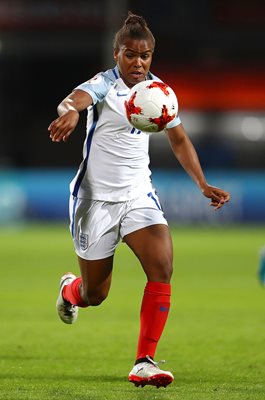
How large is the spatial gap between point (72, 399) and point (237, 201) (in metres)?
17.7

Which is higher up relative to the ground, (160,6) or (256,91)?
(160,6)

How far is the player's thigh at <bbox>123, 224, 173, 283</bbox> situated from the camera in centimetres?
635

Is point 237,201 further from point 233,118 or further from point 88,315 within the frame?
point 88,315

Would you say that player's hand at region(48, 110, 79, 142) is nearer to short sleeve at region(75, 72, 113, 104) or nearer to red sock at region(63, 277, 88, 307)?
short sleeve at region(75, 72, 113, 104)

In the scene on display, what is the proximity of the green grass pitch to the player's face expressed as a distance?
A: 191 centimetres

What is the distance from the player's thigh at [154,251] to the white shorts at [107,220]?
0.06 meters

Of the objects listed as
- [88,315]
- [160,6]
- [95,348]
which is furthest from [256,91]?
[95,348]

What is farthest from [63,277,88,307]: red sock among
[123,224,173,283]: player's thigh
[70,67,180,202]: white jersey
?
[123,224,173,283]: player's thigh

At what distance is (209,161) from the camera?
1099 inches

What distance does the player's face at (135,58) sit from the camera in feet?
21.2

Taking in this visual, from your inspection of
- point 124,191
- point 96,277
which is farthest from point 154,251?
point 96,277

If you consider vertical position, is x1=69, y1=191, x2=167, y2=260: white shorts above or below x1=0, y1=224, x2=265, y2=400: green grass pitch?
above

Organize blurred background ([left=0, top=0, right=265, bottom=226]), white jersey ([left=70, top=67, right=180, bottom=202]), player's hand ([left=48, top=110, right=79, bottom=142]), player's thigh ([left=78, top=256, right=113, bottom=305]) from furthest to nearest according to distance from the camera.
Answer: blurred background ([left=0, top=0, right=265, bottom=226]) < player's thigh ([left=78, top=256, right=113, bottom=305]) < white jersey ([left=70, top=67, right=180, bottom=202]) < player's hand ([left=48, top=110, right=79, bottom=142])

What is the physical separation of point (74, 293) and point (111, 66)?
67.3 ft
